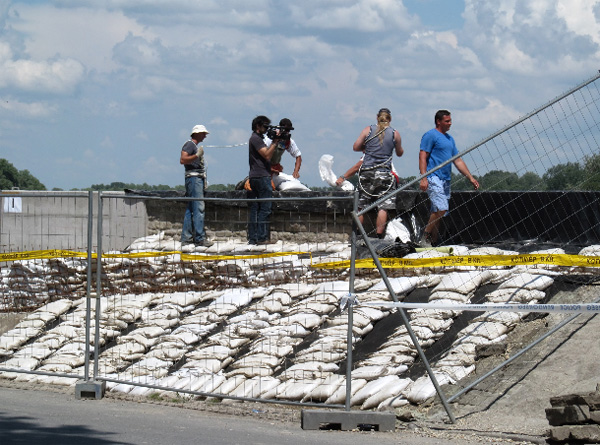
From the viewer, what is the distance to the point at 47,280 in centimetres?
1333

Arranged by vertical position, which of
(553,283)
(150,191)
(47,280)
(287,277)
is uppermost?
(150,191)

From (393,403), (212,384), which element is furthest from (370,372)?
(212,384)

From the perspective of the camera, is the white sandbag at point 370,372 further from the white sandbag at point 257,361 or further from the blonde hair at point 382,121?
the blonde hair at point 382,121

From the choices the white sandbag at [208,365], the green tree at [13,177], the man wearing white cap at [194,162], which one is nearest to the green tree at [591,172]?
the white sandbag at [208,365]

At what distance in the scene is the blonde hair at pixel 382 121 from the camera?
42.3 feet

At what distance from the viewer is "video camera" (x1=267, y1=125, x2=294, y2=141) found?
14.3 metres

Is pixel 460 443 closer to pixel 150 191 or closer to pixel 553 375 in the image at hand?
pixel 553 375

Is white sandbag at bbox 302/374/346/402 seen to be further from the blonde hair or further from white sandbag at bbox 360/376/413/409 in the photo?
the blonde hair

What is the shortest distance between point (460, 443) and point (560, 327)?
2.32 metres

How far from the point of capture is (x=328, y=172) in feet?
51.1

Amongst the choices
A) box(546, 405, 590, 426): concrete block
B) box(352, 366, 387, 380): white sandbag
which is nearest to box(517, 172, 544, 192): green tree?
box(352, 366, 387, 380): white sandbag

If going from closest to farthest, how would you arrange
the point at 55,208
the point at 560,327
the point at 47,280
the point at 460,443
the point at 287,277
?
1. the point at 460,443
2. the point at 560,327
3. the point at 287,277
4. the point at 47,280
5. the point at 55,208

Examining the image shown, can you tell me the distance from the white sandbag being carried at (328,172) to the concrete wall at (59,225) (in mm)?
2919

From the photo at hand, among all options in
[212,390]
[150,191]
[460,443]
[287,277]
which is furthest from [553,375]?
[150,191]
